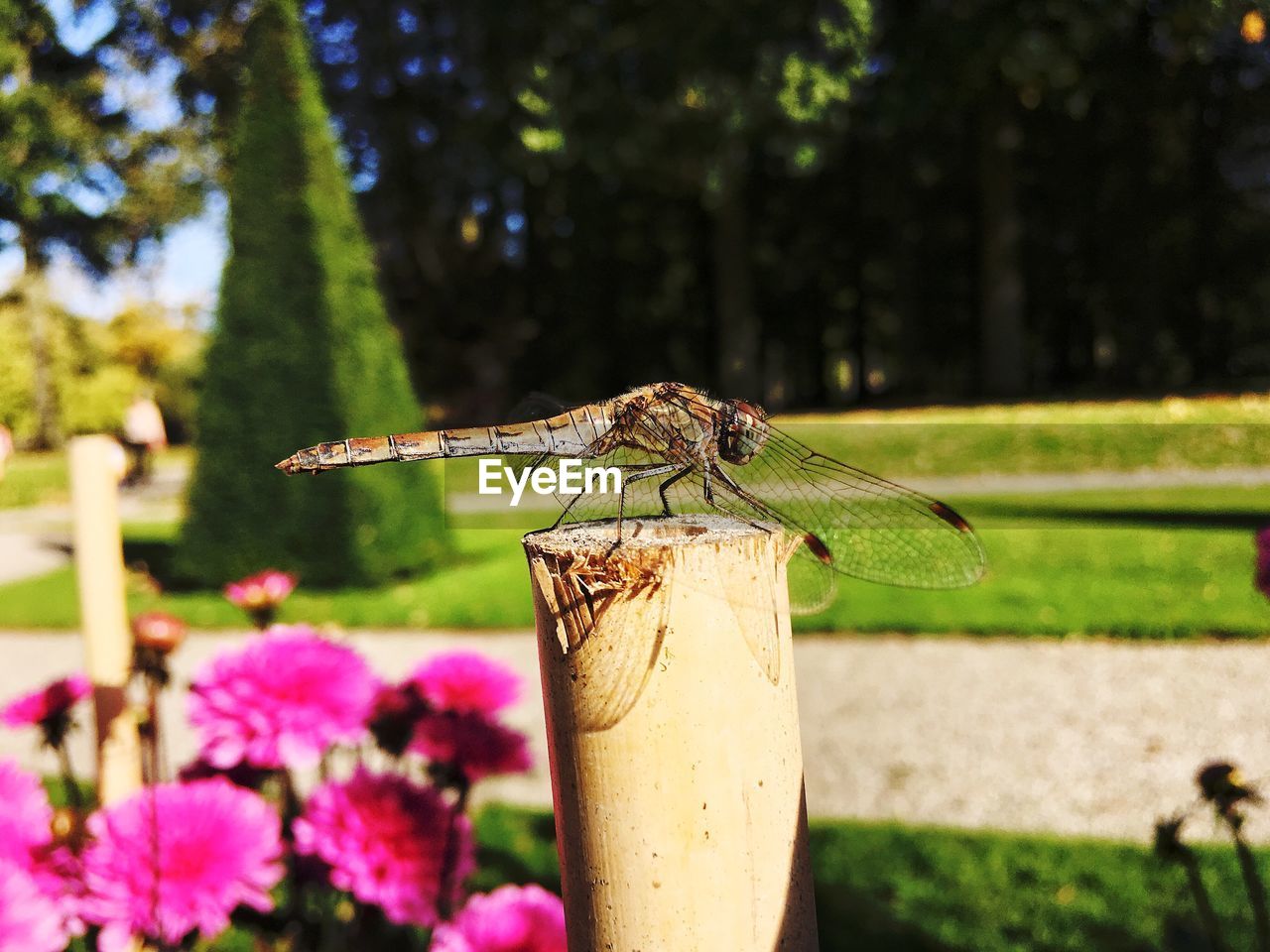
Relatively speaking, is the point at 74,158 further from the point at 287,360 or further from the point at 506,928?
the point at 506,928

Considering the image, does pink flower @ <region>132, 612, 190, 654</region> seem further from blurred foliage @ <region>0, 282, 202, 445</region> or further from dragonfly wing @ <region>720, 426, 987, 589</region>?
blurred foliage @ <region>0, 282, 202, 445</region>

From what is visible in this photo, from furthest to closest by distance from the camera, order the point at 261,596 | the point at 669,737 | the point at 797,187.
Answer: the point at 797,187, the point at 261,596, the point at 669,737

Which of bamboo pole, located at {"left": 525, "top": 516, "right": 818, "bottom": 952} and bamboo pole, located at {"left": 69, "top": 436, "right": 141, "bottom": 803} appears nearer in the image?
bamboo pole, located at {"left": 525, "top": 516, "right": 818, "bottom": 952}

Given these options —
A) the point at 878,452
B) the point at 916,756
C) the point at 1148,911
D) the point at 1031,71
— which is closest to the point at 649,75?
the point at 1031,71

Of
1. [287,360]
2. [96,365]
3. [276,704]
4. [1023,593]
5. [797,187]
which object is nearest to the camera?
[276,704]

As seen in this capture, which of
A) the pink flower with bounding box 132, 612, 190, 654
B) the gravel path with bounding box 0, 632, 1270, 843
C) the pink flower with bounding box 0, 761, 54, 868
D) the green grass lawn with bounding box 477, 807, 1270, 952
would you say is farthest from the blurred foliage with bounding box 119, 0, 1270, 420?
the pink flower with bounding box 0, 761, 54, 868

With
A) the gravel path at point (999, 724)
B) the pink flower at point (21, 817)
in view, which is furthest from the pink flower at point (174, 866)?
the gravel path at point (999, 724)

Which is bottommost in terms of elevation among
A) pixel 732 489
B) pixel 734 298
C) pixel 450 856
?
pixel 450 856

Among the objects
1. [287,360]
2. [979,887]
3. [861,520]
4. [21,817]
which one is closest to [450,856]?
[21,817]
